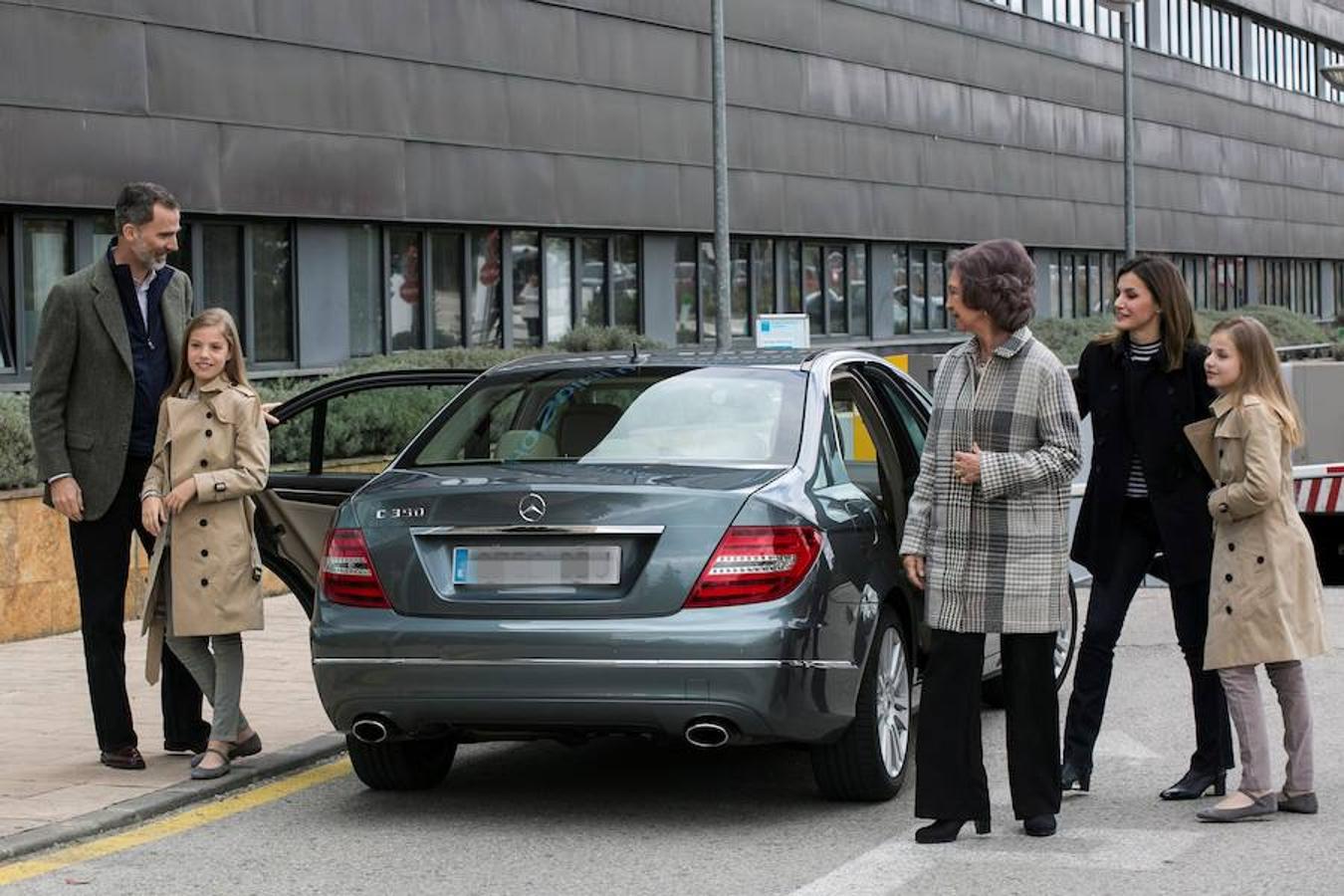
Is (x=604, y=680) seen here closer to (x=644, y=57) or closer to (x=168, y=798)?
(x=168, y=798)

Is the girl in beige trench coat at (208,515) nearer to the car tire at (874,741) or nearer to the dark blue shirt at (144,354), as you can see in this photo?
the dark blue shirt at (144,354)

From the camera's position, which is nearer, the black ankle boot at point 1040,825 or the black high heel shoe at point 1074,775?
the black ankle boot at point 1040,825

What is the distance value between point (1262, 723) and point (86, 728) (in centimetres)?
452

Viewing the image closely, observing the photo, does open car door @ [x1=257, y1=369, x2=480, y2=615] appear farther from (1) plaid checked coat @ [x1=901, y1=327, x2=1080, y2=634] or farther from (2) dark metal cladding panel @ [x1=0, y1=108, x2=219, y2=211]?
(2) dark metal cladding panel @ [x1=0, y1=108, x2=219, y2=211]

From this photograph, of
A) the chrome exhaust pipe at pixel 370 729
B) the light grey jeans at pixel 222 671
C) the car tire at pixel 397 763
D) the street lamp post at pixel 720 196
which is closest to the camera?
the chrome exhaust pipe at pixel 370 729

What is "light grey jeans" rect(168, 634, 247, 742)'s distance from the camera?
8.18 meters

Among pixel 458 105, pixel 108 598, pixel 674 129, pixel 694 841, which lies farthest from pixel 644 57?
pixel 694 841

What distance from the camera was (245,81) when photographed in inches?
819

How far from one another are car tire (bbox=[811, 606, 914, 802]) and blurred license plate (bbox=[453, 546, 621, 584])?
897 millimetres

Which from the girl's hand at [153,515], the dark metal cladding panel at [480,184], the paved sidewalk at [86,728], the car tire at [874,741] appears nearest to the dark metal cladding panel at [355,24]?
the dark metal cladding panel at [480,184]

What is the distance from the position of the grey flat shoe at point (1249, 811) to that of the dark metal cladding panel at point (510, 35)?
17.4 metres

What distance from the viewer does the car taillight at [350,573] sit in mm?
7156

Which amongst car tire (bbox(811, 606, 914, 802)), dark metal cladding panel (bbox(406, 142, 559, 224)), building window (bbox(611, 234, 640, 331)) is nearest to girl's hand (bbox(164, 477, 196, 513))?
car tire (bbox(811, 606, 914, 802))

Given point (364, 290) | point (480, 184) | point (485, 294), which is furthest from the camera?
point (485, 294)
